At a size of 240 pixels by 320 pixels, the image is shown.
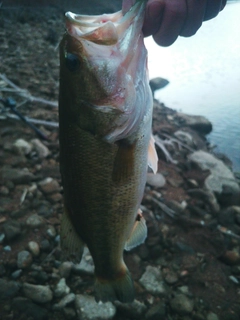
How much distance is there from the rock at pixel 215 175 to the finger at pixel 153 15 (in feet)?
13.2

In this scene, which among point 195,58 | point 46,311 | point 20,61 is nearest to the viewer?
point 46,311

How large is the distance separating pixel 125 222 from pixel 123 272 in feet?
1.31

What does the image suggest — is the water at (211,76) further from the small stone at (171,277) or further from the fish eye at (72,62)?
the fish eye at (72,62)

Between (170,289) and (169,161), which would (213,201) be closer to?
(169,161)

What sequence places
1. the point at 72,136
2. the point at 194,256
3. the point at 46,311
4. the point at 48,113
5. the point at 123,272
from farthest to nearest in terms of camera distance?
the point at 48,113 < the point at 194,256 < the point at 46,311 < the point at 123,272 < the point at 72,136

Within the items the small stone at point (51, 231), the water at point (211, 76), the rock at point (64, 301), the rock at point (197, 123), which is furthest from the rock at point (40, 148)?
the rock at point (197, 123)

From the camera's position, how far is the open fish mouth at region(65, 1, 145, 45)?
1393 mm

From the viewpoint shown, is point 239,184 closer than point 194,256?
No

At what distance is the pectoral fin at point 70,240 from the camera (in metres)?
1.76

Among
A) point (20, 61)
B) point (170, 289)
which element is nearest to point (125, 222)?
point (170, 289)

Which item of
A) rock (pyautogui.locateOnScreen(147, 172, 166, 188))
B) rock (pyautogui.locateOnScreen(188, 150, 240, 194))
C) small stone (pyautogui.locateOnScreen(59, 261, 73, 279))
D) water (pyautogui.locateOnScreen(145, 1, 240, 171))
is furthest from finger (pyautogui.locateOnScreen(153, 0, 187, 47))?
water (pyautogui.locateOnScreen(145, 1, 240, 171))

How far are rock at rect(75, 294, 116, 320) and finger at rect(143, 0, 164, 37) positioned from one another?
6.95ft

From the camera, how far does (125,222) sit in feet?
5.84

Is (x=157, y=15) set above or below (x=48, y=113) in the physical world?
above
